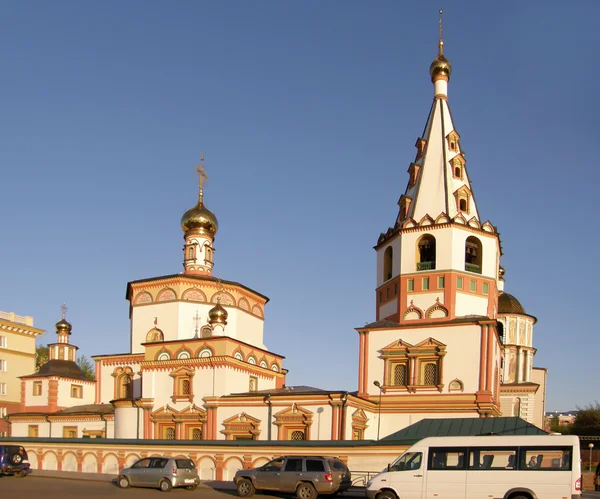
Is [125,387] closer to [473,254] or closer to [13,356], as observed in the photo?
[13,356]

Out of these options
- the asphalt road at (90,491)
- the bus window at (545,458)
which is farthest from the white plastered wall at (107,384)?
the bus window at (545,458)

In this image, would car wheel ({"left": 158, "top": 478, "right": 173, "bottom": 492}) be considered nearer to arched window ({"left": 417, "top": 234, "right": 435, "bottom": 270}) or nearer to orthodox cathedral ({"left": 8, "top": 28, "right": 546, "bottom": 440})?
orthodox cathedral ({"left": 8, "top": 28, "right": 546, "bottom": 440})

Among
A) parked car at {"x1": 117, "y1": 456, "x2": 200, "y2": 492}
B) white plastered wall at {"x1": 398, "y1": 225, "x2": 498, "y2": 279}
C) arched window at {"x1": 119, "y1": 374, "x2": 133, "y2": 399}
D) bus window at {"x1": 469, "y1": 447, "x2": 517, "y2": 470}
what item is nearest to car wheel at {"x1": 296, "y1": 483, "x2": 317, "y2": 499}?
parked car at {"x1": 117, "y1": 456, "x2": 200, "y2": 492}

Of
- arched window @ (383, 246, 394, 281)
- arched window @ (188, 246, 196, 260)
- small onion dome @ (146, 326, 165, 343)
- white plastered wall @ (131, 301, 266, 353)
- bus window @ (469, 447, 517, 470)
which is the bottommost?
bus window @ (469, 447, 517, 470)

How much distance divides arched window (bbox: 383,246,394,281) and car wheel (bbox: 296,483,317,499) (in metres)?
14.8

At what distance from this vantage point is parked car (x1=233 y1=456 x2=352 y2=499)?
1777cm

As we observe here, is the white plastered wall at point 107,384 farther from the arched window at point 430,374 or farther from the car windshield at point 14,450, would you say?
the arched window at point 430,374

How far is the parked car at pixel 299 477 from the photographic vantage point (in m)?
17.8

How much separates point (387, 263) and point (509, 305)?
886 inches

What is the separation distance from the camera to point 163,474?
2022cm

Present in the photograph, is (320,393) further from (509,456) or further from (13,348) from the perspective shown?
(13,348)

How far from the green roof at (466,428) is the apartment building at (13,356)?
30991 mm

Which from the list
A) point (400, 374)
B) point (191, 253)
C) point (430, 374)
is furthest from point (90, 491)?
point (191, 253)

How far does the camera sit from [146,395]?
3089 centimetres
